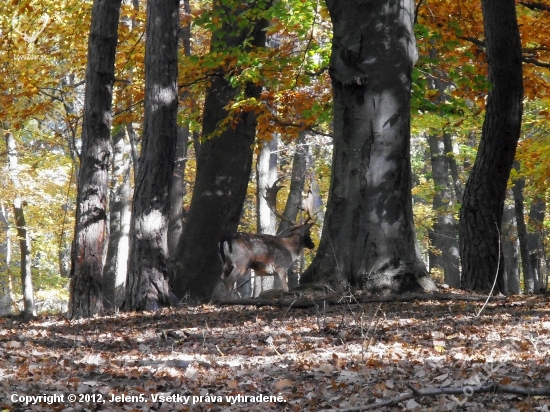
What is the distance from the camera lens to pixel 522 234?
72.2ft

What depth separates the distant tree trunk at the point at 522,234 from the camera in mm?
22097

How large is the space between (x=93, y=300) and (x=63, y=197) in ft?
67.3

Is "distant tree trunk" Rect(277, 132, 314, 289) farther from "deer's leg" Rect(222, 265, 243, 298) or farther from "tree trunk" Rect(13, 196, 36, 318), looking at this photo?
"deer's leg" Rect(222, 265, 243, 298)

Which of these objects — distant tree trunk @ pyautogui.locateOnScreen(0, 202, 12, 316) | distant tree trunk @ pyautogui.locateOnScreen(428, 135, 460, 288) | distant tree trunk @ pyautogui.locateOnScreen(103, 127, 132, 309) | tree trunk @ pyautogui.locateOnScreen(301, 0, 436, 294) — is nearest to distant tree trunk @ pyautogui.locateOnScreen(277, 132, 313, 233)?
distant tree trunk @ pyautogui.locateOnScreen(428, 135, 460, 288)

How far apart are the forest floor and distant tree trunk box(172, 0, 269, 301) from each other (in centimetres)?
540

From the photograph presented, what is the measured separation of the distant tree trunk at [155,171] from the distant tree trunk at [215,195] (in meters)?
3.85

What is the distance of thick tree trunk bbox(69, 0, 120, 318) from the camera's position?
1153 centimetres

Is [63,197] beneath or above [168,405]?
above

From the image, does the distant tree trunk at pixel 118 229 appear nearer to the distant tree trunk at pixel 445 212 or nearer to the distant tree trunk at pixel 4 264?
the distant tree trunk at pixel 4 264

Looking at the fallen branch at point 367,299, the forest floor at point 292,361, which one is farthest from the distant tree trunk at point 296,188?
the forest floor at point 292,361

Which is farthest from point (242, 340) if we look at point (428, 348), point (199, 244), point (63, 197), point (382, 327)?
point (63, 197)

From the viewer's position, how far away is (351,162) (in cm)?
1048

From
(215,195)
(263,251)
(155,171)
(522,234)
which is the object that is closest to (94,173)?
(155,171)

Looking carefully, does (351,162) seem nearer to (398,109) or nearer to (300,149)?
(398,109)
